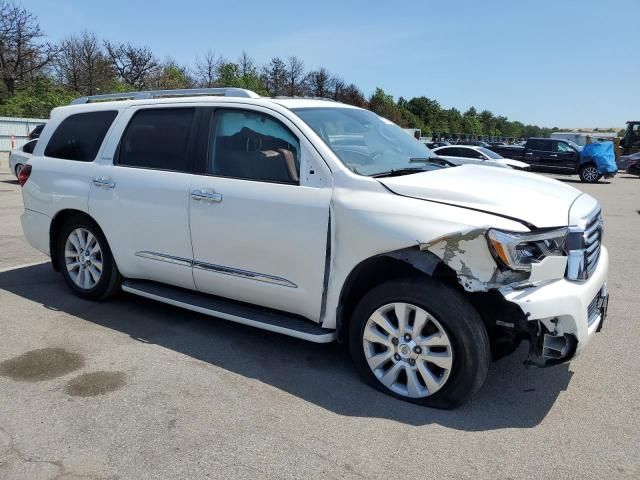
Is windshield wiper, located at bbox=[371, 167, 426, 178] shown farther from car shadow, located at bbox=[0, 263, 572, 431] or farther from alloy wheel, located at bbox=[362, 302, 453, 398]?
car shadow, located at bbox=[0, 263, 572, 431]

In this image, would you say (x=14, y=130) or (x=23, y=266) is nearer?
(x=23, y=266)

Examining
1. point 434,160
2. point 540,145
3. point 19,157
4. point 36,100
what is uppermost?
point 36,100

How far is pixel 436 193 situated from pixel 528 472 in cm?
163

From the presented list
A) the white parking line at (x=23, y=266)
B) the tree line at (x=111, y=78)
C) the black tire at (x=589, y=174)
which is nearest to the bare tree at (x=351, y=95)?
the tree line at (x=111, y=78)

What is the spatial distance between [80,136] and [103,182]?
0.76 m

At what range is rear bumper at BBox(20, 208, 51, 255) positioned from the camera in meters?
5.52

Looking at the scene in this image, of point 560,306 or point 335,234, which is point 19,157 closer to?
point 335,234

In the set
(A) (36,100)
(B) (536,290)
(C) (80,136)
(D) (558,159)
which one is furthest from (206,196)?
(A) (36,100)

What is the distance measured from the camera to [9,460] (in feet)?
9.43

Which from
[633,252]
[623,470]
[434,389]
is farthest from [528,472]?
[633,252]

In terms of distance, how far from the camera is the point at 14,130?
106 ft

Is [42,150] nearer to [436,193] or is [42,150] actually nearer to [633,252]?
[436,193]

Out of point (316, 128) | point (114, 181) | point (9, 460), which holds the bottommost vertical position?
point (9, 460)

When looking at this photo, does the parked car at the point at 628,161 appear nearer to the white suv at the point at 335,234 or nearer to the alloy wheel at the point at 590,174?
the alloy wheel at the point at 590,174
